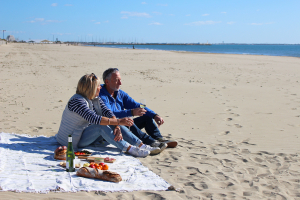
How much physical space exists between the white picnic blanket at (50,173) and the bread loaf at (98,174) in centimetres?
5

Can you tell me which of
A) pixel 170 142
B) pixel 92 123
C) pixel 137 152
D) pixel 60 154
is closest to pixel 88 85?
pixel 92 123

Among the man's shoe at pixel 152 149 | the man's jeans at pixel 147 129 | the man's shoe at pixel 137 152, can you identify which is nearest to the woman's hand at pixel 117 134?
the man's shoe at pixel 137 152

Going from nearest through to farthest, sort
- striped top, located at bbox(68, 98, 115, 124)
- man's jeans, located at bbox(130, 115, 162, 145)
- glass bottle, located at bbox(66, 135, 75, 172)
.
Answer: glass bottle, located at bbox(66, 135, 75, 172) → striped top, located at bbox(68, 98, 115, 124) → man's jeans, located at bbox(130, 115, 162, 145)

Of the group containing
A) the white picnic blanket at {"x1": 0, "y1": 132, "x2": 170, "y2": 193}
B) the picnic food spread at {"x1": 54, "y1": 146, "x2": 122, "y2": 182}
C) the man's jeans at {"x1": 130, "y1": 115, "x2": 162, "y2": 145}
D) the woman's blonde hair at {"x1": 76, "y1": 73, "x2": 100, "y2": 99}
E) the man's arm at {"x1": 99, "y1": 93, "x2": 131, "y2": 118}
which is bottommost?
the white picnic blanket at {"x1": 0, "y1": 132, "x2": 170, "y2": 193}

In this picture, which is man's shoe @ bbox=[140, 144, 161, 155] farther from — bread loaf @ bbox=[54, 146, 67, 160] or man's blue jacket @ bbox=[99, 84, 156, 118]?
bread loaf @ bbox=[54, 146, 67, 160]

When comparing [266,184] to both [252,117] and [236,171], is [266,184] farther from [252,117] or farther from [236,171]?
[252,117]

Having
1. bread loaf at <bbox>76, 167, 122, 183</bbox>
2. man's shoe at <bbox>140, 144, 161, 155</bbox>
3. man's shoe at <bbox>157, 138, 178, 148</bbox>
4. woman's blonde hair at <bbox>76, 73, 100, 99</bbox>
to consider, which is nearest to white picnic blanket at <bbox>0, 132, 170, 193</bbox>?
bread loaf at <bbox>76, 167, 122, 183</bbox>

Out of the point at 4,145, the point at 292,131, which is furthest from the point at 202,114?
the point at 4,145

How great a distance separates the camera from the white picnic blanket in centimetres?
325

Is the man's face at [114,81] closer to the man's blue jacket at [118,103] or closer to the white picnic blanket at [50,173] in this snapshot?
the man's blue jacket at [118,103]

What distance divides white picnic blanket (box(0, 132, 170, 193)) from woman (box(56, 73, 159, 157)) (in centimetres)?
22

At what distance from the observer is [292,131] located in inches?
240

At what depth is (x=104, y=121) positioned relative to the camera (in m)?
4.09

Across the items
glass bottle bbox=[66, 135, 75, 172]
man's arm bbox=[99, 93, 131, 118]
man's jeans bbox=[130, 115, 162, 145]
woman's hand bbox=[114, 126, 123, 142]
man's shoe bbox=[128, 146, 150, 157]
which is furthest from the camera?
man's jeans bbox=[130, 115, 162, 145]
